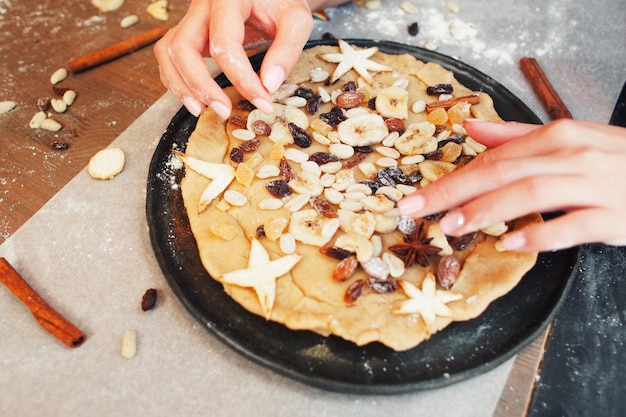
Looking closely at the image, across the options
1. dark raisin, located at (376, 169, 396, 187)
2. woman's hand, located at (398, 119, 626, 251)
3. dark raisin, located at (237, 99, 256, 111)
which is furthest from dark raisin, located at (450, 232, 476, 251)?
dark raisin, located at (237, 99, 256, 111)

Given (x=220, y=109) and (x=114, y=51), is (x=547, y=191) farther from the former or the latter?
(x=114, y=51)

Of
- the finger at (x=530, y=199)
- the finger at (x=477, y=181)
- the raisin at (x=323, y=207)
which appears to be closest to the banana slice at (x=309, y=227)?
the raisin at (x=323, y=207)

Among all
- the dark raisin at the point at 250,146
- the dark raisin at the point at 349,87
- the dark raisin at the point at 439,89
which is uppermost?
the dark raisin at the point at 349,87

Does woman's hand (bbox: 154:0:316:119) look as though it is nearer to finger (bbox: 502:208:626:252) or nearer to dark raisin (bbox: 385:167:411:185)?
dark raisin (bbox: 385:167:411:185)

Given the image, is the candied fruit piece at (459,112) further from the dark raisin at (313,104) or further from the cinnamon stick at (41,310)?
the cinnamon stick at (41,310)

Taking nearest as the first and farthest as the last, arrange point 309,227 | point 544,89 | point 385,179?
point 309,227
point 385,179
point 544,89

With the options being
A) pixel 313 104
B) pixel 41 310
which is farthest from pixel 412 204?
pixel 41 310

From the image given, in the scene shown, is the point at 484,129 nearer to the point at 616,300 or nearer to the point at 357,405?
the point at 616,300
